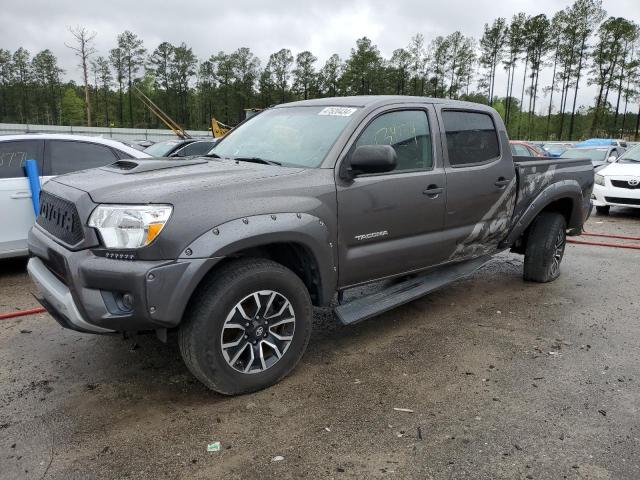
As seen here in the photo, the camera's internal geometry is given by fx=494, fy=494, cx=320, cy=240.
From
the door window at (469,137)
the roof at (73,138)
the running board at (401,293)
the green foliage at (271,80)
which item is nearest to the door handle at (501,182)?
the door window at (469,137)

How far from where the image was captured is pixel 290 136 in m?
3.78

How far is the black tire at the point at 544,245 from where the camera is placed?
5414 millimetres

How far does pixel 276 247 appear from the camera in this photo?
10.8 ft

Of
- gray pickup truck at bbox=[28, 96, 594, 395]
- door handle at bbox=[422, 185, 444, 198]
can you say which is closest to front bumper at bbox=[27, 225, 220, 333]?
gray pickup truck at bbox=[28, 96, 594, 395]

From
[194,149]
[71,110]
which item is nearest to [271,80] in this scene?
[71,110]

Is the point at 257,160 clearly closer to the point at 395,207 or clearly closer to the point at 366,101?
the point at 366,101

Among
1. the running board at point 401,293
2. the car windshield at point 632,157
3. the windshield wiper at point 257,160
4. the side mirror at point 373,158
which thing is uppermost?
the side mirror at point 373,158

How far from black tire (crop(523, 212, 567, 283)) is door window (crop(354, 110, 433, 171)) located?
2152 millimetres

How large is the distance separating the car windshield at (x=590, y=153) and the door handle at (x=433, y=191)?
49.2 feet

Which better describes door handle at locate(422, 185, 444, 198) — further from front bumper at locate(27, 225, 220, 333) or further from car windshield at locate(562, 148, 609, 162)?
car windshield at locate(562, 148, 609, 162)

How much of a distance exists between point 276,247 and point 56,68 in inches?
3070

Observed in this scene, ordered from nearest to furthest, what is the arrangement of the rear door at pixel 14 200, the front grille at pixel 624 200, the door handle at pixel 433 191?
the door handle at pixel 433 191
the rear door at pixel 14 200
the front grille at pixel 624 200

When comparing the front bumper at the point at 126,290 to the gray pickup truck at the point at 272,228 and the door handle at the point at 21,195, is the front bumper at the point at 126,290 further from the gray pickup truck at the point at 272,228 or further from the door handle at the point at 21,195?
the door handle at the point at 21,195

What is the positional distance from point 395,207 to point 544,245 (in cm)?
263
